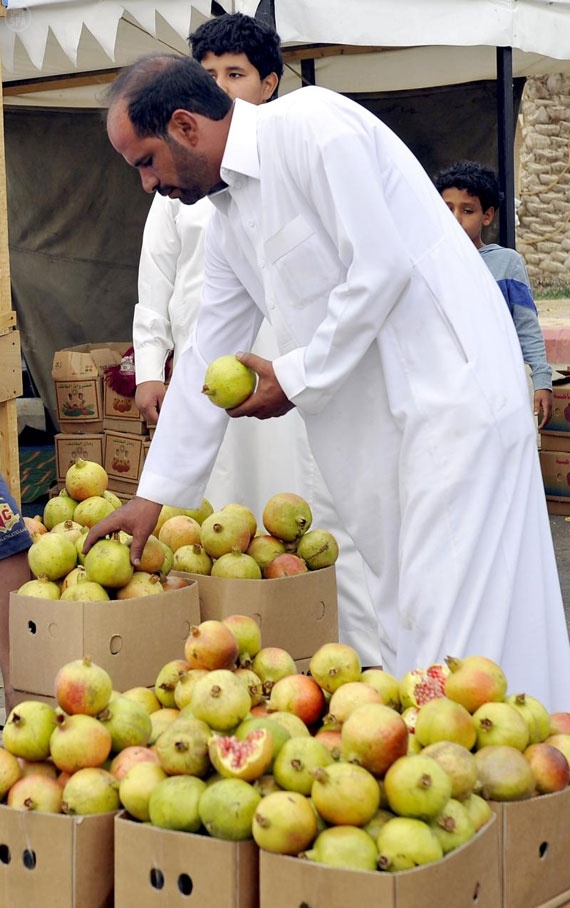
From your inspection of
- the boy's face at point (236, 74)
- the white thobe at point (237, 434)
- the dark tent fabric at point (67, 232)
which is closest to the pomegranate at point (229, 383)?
the boy's face at point (236, 74)

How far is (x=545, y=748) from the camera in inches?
72.4

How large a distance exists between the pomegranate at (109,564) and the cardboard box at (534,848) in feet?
4.03

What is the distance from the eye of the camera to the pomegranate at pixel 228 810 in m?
1.63

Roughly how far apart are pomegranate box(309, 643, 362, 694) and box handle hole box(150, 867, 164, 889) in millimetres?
528

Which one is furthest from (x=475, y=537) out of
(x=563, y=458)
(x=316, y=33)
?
(x=563, y=458)

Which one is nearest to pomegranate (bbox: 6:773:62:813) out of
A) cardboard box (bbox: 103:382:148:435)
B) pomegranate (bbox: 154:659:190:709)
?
pomegranate (bbox: 154:659:190:709)

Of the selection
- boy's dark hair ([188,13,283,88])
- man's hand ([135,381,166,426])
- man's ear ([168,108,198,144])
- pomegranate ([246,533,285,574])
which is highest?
boy's dark hair ([188,13,283,88])

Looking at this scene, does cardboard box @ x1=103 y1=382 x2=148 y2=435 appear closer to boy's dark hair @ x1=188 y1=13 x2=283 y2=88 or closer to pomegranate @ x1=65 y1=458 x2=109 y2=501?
boy's dark hair @ x1=188 y1=13 x2=283 y2=88

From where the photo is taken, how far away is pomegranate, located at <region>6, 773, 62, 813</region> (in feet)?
5.86

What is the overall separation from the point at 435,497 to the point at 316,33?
3223mm

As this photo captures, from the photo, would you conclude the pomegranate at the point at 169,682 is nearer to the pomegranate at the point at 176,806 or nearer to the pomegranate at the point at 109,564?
the pomegranate at the point at 176,806

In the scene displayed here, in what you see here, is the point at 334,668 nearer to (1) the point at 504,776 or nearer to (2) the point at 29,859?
(1) the point at 504,776

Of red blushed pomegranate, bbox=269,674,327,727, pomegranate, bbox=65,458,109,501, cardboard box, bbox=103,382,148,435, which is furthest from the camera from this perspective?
cardboard box, bbox=103,382,148,435

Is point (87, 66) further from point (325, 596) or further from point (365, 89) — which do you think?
point (325, 596)
